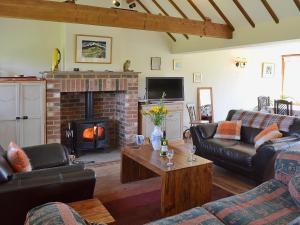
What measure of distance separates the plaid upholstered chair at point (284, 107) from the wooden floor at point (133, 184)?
2.66 meters

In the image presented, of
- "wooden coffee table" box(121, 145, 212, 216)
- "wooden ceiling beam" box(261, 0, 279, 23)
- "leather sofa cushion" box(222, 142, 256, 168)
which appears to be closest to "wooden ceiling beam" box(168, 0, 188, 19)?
"wooden ceiling beam" box(261, 0, 279, 23)

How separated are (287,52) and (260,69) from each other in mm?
1016

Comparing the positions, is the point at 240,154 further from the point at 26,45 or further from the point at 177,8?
the point at 26,45

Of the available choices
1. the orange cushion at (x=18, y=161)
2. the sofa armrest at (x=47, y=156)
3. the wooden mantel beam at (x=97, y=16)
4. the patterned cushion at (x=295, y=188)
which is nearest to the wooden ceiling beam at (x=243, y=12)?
the wooden mantel beam at (x=97, y=16)

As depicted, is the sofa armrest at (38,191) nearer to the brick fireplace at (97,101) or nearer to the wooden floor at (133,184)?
the wooden floor at (133,184)

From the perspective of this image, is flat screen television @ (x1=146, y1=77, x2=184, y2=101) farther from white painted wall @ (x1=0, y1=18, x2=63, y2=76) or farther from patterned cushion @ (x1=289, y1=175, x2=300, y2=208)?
patterned cushion @ (x1=289, y1=175, x2=300, y2=208)

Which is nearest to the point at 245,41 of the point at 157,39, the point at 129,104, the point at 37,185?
the point at 157,39

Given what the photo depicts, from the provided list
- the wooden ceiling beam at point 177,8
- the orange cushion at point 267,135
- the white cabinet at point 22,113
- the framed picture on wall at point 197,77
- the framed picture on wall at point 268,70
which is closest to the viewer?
the orange cushion at point 267,135

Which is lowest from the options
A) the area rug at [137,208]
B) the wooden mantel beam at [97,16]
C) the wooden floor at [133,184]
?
the area rug at [137,208]

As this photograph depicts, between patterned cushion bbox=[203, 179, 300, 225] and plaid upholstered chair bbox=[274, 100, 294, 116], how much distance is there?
425 centimetres

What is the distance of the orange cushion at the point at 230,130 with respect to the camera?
195 inches

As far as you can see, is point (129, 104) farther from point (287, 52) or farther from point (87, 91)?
point (287, 52)

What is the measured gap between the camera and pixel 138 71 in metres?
6.64

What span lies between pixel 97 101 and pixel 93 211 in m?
4.11
